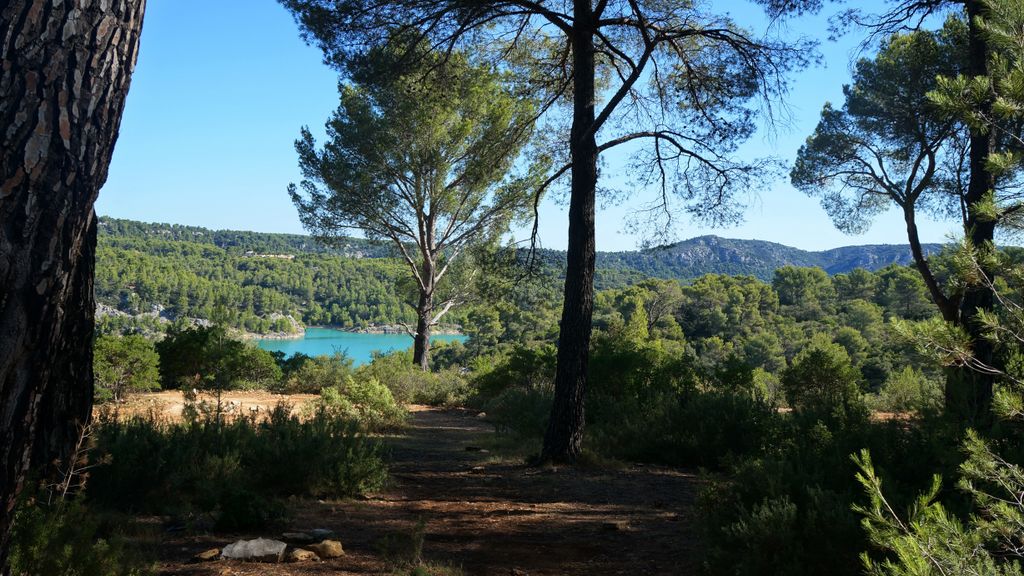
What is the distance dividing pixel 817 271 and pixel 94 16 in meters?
53.6

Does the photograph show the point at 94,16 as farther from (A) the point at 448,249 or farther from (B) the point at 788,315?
(B) the point at 788,315

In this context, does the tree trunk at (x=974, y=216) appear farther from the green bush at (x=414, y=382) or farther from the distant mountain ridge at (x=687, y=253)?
the distant mountain ridge at (x=687, y=253)

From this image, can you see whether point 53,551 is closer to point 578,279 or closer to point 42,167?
point 42,167

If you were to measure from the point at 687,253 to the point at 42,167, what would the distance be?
8773cm

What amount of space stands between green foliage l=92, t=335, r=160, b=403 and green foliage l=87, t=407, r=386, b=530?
536 cm

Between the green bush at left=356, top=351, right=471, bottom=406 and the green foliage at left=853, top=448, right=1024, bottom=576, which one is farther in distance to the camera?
the green bush at left=356, top=351, right=471, bottom=406

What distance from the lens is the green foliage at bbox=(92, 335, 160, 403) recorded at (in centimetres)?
989

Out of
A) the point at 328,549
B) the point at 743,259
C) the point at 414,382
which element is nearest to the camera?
the point at 328,549

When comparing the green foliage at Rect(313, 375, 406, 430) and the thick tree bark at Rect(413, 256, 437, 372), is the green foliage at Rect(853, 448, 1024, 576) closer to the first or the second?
the green foliage at Rect(313, 375, 406, 430)

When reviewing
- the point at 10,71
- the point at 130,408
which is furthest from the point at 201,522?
the point at 130,408

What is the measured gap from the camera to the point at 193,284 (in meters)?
41.9

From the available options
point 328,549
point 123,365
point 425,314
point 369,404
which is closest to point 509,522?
point 328,549

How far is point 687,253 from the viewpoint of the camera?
3393 inches

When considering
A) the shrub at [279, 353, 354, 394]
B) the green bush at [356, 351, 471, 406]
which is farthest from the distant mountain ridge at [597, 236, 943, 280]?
the shrub at [279, 353, 354, 394]
